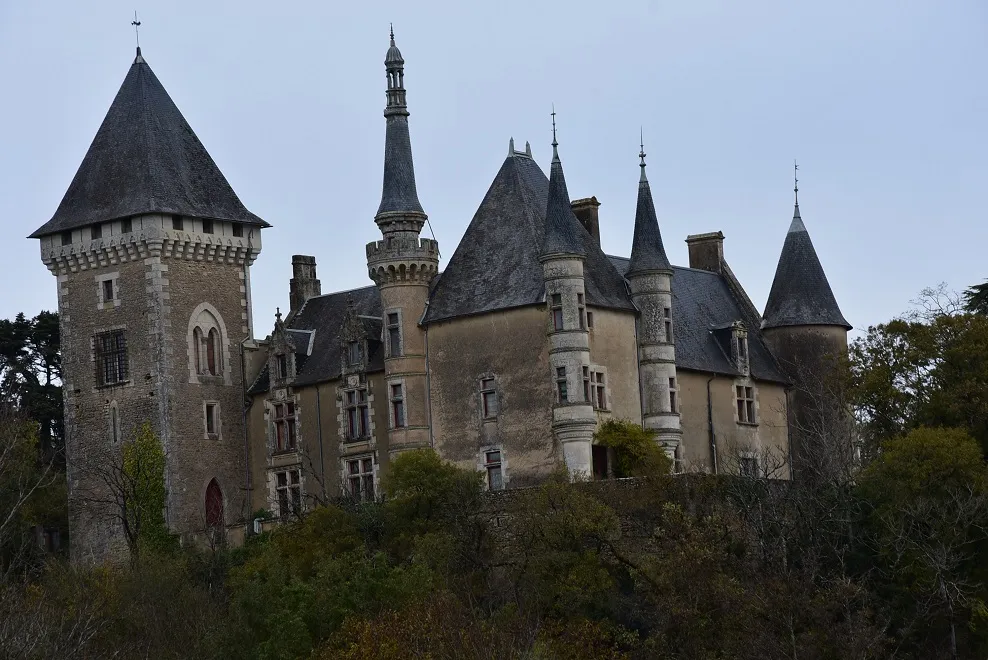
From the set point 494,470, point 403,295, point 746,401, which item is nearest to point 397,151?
point 403,295

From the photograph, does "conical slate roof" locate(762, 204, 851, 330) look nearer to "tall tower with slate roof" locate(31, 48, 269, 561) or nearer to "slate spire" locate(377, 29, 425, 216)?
"slate spire" locate(377, 29, 425, 216)

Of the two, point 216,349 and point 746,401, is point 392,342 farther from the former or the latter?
point 746,401

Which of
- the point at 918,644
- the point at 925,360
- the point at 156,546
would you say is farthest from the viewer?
the point at 156,546

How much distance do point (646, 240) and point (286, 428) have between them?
10.4m

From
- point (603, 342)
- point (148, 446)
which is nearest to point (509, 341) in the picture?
point (603, 342)

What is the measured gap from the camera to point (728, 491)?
2104 inches

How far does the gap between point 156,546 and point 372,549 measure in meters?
8.06

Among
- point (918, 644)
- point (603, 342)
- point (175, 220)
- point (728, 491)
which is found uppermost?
point (175, 220)

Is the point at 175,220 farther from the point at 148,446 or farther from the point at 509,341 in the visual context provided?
the point at 509,341

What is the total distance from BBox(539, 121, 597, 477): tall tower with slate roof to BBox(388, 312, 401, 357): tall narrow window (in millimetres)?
3886

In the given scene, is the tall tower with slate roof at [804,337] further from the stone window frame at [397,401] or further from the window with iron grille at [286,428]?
the window with iron grille at [286,428]

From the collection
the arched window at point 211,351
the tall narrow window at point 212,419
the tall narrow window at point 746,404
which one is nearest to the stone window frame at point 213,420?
the tall narrow window at point 212,419

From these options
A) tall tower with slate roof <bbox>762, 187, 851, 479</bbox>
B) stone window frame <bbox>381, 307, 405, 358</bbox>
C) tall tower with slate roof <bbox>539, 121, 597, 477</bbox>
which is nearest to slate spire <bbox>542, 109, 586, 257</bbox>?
tall tower with slate roof <bbox>539, 121, 597, 477</bbox>

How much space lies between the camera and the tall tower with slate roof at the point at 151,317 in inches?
2420
